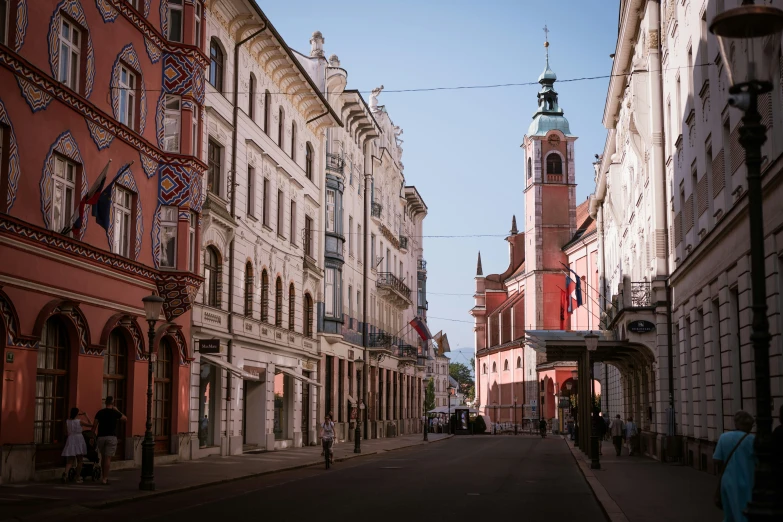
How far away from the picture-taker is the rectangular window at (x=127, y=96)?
2522cm

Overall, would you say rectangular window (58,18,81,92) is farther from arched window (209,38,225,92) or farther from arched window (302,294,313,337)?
arched window (302,294,313,337)

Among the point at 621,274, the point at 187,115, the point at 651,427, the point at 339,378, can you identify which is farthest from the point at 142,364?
the point at 621,274

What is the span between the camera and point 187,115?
27859mm

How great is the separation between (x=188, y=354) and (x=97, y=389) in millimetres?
5421

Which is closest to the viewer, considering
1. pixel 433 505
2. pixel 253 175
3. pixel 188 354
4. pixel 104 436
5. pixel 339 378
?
pixel 433 505

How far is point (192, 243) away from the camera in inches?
1129

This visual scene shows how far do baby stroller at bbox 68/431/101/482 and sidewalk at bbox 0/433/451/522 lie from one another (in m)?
0.25

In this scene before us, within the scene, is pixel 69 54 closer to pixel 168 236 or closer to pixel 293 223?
pixel 168 236

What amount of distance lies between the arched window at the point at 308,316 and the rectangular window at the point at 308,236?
6.66 feet

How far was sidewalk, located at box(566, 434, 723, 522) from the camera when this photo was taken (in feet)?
50.8

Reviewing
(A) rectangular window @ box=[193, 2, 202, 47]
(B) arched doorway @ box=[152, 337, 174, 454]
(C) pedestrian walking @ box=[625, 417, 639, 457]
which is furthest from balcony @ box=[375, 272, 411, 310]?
(B) arched doorway @ box=[152, 337, 174, 454]

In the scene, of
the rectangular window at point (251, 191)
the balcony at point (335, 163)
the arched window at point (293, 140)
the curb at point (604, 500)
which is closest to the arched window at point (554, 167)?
the balcony at point (335, 163)

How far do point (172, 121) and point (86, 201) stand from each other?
6.69 m

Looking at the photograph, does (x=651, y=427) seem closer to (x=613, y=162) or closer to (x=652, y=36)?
(x=652, y=36)
